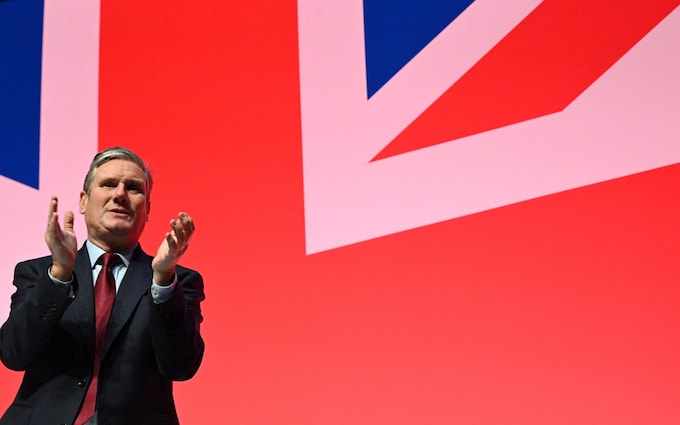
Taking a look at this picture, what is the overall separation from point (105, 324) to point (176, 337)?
0.58 feet

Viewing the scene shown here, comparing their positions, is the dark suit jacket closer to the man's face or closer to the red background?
the man's face

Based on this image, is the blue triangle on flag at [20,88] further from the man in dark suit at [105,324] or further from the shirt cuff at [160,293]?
the shirt cuff at [160,293]

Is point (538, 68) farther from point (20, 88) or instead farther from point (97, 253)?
point (20, 88)

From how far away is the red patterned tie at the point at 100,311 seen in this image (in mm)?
1668

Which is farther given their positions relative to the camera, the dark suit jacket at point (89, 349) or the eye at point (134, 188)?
the eye at point (134, 188)

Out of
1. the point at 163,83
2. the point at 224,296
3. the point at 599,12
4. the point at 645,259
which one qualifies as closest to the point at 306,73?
the point at 163,83

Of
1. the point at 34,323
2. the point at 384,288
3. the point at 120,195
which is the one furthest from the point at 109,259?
the point at 384,288

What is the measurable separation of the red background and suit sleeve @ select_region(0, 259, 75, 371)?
0.96 m

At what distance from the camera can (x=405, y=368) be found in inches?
96.4

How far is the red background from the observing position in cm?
237

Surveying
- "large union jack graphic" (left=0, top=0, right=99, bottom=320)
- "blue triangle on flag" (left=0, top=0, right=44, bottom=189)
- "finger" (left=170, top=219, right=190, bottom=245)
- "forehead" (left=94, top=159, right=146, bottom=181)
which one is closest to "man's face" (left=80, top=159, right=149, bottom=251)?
"forehead" (left=94, top=159, right=146, bottom=181)

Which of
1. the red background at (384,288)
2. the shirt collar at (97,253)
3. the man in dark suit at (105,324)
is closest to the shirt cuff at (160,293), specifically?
the man in dark suit at (105,324)

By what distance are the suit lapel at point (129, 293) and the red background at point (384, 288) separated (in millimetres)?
795

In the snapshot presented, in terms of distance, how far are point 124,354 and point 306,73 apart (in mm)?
1285
